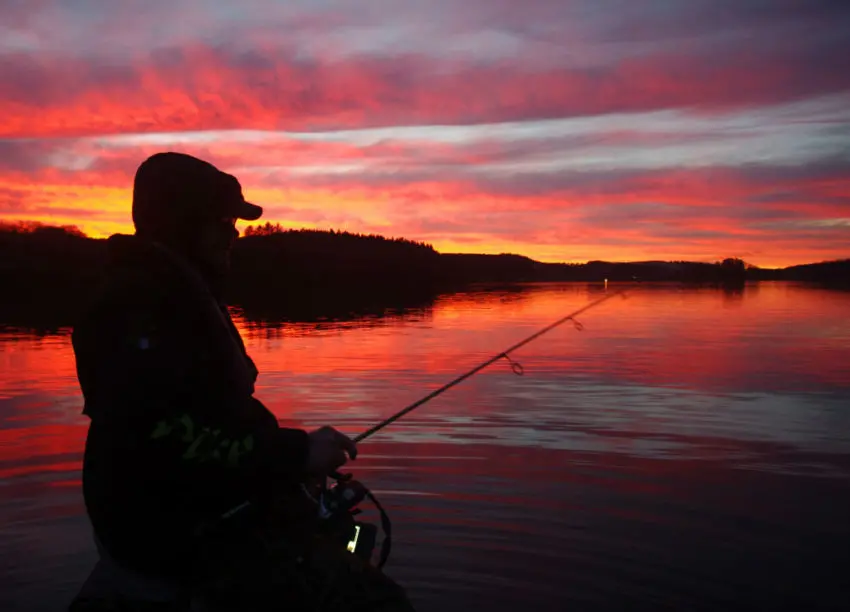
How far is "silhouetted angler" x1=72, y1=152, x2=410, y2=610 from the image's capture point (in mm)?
2984

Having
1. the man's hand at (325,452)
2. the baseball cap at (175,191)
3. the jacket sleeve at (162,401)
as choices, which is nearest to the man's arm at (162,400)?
the jacket sleeve at (162,401)

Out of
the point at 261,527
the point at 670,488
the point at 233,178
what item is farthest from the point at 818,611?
the point at 233,178

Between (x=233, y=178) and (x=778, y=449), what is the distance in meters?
10.3

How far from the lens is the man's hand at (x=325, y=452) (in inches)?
127

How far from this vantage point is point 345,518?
12.5 feet

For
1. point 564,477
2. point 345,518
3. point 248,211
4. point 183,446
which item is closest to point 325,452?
point 183,446

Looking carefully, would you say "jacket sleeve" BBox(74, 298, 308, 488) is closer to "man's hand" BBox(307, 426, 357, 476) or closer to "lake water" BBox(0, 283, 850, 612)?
"man's hand" BBox(307, 426, 357, 476)

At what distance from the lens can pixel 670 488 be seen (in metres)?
9.75

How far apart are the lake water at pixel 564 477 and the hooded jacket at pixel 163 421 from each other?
13.0 ft

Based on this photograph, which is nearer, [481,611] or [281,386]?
[481,611]

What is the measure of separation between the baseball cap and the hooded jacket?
0.68 feet

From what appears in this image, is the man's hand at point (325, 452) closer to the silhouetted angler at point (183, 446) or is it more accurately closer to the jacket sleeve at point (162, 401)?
the silhouetted angler at point (183, 446)

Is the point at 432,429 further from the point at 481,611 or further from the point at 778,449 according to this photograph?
the point at 481,611

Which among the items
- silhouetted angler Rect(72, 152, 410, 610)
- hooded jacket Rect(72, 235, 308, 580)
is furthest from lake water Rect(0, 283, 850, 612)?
hooded jacket Rect(72, 235, 308, 580)
